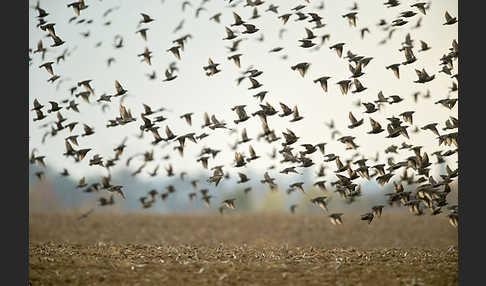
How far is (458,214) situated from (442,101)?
125 inches

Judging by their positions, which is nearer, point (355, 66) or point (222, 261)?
point (222, 261)

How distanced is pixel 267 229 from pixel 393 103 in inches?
635

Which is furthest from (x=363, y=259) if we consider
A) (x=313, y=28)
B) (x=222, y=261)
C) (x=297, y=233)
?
(x=297, y=233)

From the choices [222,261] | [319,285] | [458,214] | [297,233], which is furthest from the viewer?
[297,233]

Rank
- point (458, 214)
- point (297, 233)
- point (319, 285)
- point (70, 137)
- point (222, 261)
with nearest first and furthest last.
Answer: point (319, 285), point (222, 261), point (458, 214), point (70, 137), point (297, 233)

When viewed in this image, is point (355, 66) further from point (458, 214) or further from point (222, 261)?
point (222, 261)

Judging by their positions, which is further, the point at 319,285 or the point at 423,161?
the point at 423,161

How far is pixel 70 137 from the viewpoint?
46.2ft

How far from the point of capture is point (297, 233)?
2722 cm

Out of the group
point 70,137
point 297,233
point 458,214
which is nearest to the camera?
point 458,214

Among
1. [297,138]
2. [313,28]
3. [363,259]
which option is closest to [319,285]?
[363,259]

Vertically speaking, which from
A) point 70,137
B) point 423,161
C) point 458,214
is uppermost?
point 70,137

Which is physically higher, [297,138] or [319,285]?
[297,138]

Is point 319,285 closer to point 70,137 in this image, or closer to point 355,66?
point 355,66
